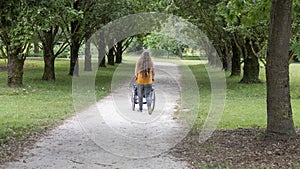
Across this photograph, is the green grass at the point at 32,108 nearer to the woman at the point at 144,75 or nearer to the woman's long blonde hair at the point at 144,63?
the woman at the point at 144,75

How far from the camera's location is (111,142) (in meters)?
8.08

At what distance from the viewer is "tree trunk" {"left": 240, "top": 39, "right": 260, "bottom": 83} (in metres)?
22.1

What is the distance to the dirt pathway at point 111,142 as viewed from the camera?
660cm

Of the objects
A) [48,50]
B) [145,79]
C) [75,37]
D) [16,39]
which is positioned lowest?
[145,79]

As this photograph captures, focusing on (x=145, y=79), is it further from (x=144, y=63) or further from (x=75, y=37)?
(x=75, y=37)

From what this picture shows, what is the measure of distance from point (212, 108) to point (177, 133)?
450cm

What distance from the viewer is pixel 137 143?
8.04 meters

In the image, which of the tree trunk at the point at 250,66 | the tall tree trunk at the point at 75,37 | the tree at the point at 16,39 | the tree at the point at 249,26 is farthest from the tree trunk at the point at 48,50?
the tree trunk at the point at 250,66

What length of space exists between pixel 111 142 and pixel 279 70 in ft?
10.2

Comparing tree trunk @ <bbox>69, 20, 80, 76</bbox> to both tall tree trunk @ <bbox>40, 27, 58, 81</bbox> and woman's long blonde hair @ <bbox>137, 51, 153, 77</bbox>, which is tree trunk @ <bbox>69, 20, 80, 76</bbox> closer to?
tall tree trunk @ <bbox>40, 27, 58, 81</bbox>

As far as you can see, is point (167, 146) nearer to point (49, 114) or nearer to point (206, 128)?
point (206, 128)

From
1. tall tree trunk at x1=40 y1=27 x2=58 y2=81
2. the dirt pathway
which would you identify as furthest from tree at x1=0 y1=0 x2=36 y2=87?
the dirt pathway

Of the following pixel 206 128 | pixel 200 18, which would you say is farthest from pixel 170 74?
pixel 206 128

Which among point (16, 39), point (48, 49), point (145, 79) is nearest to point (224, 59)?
point (48, 49)
